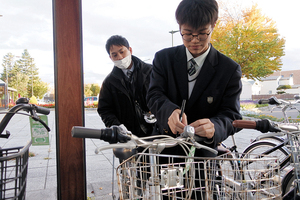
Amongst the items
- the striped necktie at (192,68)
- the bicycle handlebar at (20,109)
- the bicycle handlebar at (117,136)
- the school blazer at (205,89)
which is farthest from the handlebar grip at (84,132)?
the striped necktie at (192,68)

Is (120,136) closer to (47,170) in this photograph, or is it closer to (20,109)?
(20,109)

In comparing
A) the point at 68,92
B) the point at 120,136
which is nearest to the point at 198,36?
the point at 120,136

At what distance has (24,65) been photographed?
242 centimetres

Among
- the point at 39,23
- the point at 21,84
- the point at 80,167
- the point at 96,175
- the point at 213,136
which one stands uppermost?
the point at 39,23

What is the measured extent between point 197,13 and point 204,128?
64 centimetres

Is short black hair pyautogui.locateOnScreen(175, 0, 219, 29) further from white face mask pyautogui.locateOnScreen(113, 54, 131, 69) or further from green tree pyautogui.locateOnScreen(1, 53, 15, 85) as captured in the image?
green tree pyautogui.locateOnScreen(1, 53, 15, 85)

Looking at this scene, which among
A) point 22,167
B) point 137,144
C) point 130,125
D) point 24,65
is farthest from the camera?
point 24,65

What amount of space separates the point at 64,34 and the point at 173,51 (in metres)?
1.07

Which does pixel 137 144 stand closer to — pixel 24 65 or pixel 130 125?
pixel 130 125

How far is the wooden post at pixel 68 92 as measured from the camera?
6.66ft

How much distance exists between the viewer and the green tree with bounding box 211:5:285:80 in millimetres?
12406

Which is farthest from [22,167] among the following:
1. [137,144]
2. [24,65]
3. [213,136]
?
[24,65]

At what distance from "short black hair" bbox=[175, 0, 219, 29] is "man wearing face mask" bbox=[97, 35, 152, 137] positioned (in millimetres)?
1021

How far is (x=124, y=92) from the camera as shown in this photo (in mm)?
2168
